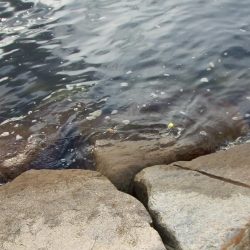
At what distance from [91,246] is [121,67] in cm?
481

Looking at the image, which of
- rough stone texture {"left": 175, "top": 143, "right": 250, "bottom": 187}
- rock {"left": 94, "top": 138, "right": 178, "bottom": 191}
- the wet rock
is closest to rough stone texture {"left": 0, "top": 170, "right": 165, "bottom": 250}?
rock {"left": 94, "top": 138, "right": 178, "bottom": 191}

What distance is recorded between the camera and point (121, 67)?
823 cm

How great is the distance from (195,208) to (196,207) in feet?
0.05

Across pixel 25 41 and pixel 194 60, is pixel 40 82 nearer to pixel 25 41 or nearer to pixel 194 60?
pixel 25 41

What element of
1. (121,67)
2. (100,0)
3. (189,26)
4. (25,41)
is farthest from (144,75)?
(100,0)

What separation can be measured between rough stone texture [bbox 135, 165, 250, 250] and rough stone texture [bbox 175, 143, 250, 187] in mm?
127

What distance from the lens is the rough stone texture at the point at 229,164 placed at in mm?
4660

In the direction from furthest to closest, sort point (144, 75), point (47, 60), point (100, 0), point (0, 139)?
point (100, 0)
point (47, 60)
point (144, 75)
point (0, 139)

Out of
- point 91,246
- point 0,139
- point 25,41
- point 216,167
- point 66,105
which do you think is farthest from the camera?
point 25,41

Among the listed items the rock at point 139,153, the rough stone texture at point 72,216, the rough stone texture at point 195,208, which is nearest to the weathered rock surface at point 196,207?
the rough stone texture at point 195,208

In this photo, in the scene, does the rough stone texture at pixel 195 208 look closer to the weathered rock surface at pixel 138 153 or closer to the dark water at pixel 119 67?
the weathered rock surface at pixel 138 153

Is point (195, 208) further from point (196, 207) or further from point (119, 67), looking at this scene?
point (119, 67)

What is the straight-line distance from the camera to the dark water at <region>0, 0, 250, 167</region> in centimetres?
675

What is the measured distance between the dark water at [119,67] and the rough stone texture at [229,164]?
3.50 feet
